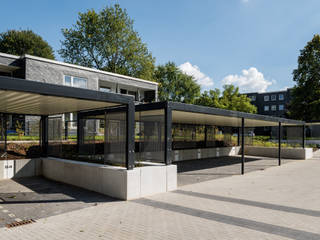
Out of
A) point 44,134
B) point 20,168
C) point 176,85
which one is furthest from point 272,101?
point 20,168

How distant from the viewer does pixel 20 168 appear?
11.4m

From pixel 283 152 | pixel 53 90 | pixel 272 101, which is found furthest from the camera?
pixel 272 101

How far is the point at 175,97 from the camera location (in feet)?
183

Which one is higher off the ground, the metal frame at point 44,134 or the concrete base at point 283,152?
the metal frame at point 44,134

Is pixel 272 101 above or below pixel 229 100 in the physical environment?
above

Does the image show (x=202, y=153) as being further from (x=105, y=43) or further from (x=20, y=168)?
(x=105, y=43)

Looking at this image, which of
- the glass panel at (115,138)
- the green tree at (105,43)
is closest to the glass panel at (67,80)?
the glass panel at (115,138)

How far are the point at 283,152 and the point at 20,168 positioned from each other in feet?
63.2

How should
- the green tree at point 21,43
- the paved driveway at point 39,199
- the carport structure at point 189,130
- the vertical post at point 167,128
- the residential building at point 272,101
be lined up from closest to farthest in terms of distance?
the paved driveway at point 39,199
the vertical post at point 167,128
the carport structure at point 189,130
the green tree at point 21,43
the residential building at point 272,101

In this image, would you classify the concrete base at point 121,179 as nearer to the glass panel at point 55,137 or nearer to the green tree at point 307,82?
the glass panel at point 55,137

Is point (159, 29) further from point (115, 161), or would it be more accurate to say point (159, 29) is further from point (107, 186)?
point (107, 186)

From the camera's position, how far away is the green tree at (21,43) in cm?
3654

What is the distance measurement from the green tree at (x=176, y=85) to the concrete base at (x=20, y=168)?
44.6 m

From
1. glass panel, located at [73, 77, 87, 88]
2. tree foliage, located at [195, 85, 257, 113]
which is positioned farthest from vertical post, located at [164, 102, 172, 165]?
tree foliage, located at [195, 85, 257, 113]
